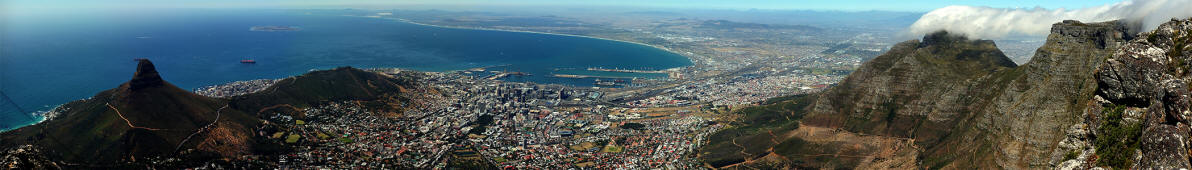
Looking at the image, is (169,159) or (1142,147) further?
(169,159)

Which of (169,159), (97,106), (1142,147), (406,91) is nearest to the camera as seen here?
(1142,147)

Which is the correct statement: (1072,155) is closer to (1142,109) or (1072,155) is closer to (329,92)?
(1142,109)

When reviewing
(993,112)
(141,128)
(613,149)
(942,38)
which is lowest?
(613,149)

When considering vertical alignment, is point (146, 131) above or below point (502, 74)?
above

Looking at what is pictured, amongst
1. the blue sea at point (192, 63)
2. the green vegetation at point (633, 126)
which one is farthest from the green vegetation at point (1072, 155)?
the blue sea at point (192, 63)

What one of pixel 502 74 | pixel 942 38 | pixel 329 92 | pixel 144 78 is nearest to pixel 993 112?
pixel 942 38

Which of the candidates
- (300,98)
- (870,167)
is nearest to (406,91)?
(300,98)

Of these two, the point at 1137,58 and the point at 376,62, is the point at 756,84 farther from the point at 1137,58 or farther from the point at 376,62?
the point at 376,62
